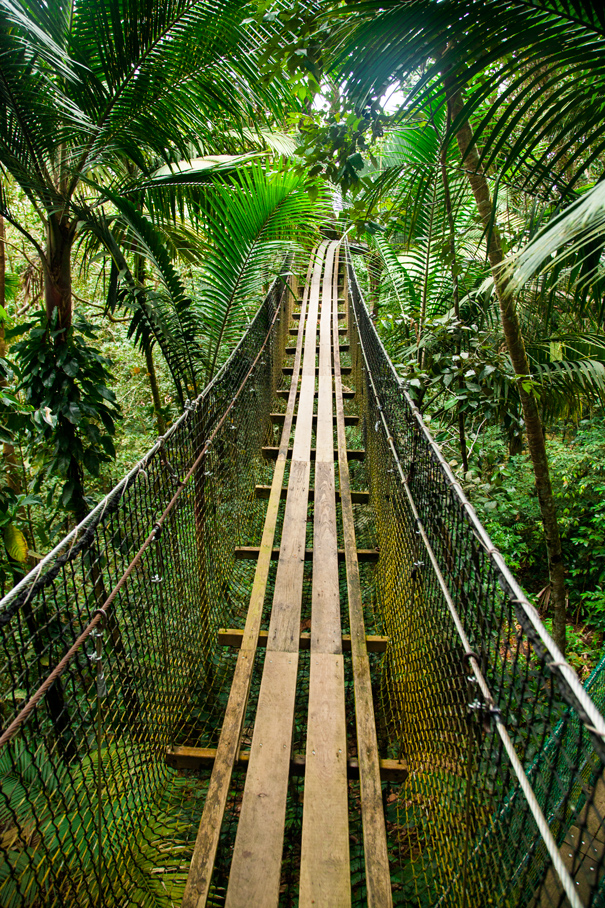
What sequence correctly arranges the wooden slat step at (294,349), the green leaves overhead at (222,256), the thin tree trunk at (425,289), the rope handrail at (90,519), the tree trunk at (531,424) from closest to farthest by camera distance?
the rope handrail at (90,519) → the tree trunk at (531,424) → the green leaves overhead at (222,256) → the thin tree trunk at (425,289) → the wooden slat step at (294,349)

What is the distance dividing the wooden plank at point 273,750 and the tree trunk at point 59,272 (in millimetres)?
1590

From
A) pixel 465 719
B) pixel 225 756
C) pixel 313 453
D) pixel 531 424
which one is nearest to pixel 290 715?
pixel 225 756

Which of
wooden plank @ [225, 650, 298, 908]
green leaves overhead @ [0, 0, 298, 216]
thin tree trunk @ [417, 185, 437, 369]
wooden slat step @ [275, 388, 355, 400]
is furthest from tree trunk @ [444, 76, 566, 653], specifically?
wooden slat step @ [275, 388, 355, 400]

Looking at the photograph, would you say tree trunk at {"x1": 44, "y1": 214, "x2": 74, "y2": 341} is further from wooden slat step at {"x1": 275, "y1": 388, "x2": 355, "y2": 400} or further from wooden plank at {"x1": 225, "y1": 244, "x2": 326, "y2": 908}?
wooden slat step at {"x1": 275, "y1": 388, "x2": 355, "y2": 400}

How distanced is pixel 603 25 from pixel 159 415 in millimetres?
3744

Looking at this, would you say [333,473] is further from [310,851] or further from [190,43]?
[190,43]

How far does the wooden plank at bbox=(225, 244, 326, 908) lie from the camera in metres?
1.34

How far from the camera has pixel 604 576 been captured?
4.59 m

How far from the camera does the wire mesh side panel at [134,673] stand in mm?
1134

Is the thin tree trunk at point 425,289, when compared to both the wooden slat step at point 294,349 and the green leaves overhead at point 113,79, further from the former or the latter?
the wooden slat step at point 294,349

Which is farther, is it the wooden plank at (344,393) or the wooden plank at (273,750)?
the wooden plank at (344,393)

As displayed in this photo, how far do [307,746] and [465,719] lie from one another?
0.67m

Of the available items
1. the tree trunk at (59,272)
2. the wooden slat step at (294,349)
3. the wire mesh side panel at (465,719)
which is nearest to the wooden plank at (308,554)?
the wire mesh side panel at (465,719)

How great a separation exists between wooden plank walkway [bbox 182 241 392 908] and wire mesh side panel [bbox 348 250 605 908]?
0.60ft
